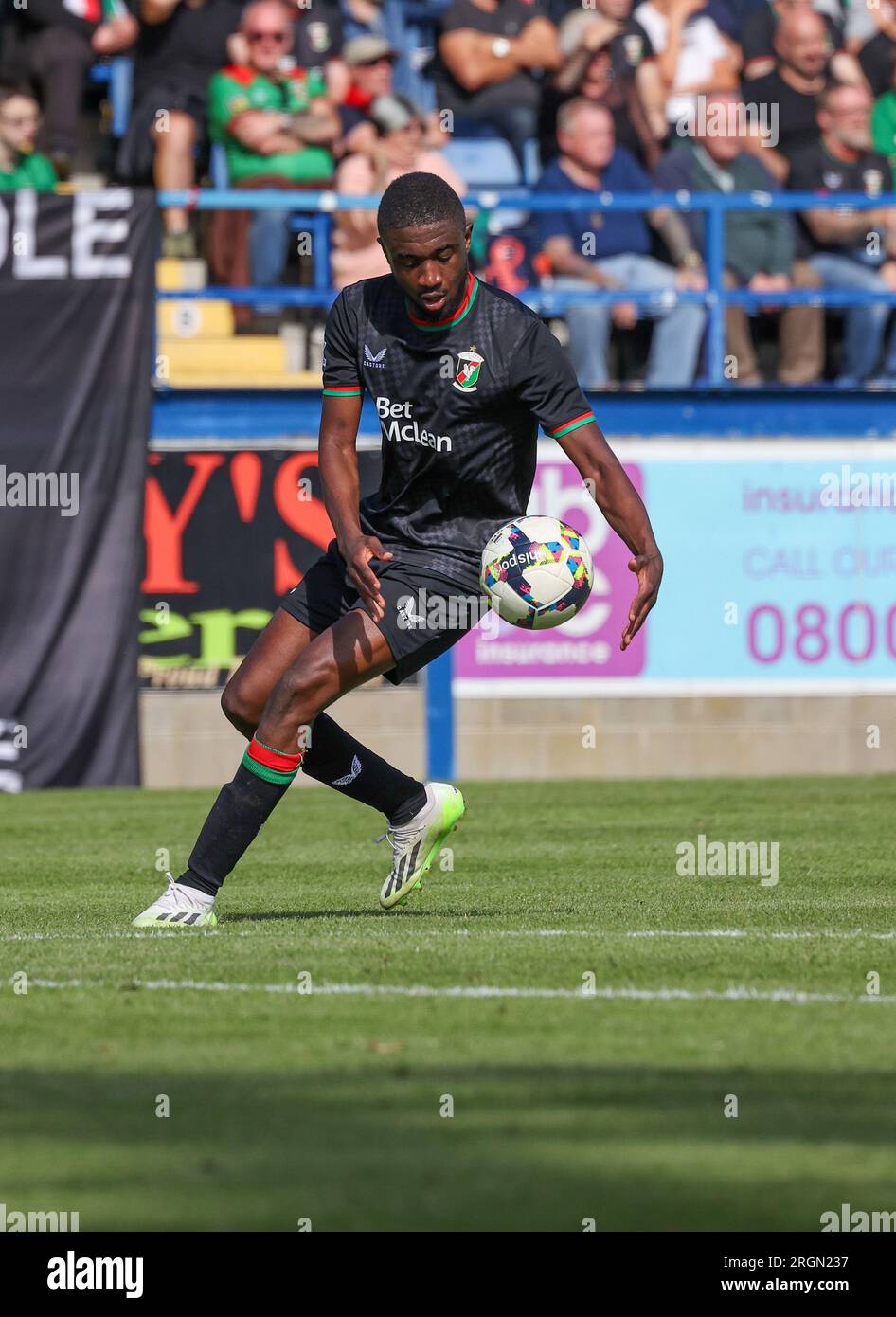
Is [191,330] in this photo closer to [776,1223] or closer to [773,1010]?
[773,1010]

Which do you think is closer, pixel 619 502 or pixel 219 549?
pixel 619 502

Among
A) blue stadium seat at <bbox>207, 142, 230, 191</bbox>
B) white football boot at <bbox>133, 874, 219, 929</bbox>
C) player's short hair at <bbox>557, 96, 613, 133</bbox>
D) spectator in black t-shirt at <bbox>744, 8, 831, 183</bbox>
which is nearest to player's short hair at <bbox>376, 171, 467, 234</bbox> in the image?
white football boot at <bbox>133, 874, 219, 929</bbox>

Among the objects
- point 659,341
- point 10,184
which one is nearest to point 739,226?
point 659,341

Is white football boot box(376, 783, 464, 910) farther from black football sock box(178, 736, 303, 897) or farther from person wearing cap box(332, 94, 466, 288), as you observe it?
person wearing cap box(332, 94, 466, 288)

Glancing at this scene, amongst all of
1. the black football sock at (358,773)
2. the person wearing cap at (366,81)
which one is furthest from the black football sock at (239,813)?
the person wearing cap at (366,81)

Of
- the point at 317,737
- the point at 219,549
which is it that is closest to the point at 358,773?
the point at 317,737

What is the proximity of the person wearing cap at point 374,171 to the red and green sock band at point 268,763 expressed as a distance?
30.9ft

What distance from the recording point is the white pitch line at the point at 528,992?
5980 millimetres

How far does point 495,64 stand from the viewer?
698 inches

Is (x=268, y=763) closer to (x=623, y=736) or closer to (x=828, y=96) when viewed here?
(x=623, y=736)

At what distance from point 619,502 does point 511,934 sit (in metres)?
1.42

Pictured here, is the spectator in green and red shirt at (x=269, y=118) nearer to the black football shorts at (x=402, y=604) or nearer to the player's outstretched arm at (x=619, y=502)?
the black football shorts at (x=402, y=604)

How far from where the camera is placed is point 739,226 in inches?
668

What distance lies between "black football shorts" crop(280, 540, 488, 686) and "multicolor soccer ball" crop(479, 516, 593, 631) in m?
0.14
